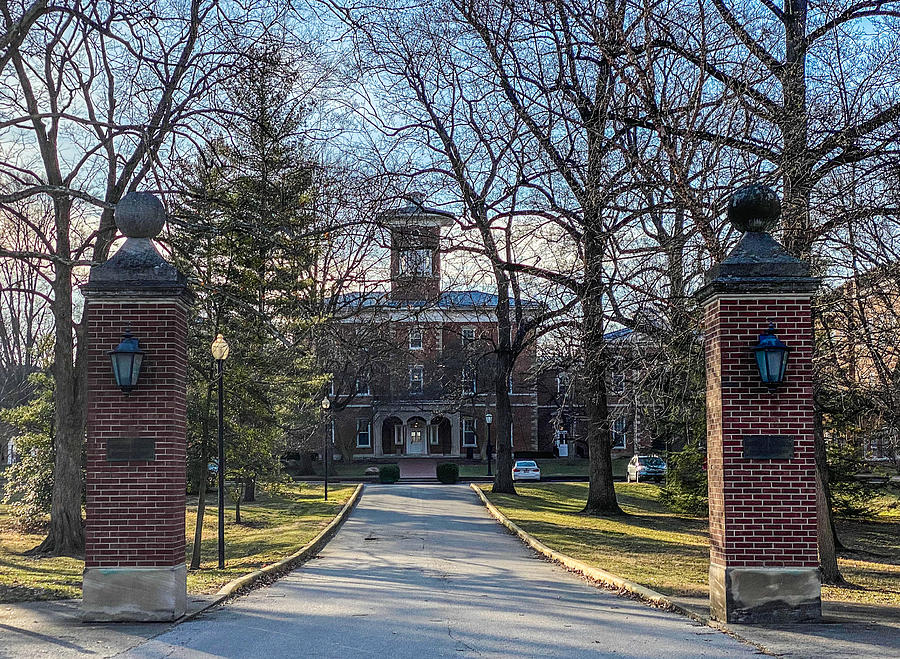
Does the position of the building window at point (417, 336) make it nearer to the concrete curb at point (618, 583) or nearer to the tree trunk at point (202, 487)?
the concrete curb at point (618, 583)

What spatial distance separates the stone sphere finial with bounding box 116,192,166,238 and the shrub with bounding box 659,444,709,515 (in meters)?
21.1

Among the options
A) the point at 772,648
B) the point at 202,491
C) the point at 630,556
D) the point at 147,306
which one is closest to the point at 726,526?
the point at 772,648

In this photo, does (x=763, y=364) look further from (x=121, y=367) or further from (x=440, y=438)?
(x=440, y=438)

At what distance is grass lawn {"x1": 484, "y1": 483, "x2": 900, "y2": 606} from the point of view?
44.0 feet

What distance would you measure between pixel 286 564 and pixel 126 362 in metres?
7.07

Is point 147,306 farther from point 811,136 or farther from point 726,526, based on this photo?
point 811,136

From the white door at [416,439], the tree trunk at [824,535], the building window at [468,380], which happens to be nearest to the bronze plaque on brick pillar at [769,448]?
the tree trunk at [824,535]

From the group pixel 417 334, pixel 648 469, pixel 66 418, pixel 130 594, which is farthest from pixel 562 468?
pixel 130 594

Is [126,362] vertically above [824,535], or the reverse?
[126,362]

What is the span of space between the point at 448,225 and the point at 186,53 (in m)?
7.19

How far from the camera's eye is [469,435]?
220 ft

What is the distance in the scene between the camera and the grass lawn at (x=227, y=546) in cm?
1265

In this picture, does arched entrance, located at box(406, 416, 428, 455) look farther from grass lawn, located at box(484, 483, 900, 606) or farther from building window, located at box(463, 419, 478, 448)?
grass lawn, located at box(484, 483, 900, 606)

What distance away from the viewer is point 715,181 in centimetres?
1314
